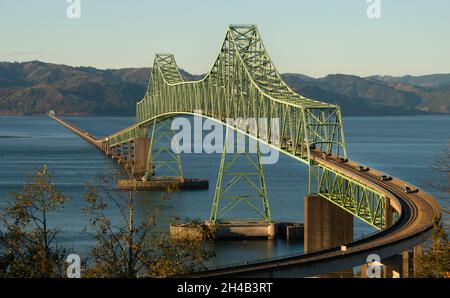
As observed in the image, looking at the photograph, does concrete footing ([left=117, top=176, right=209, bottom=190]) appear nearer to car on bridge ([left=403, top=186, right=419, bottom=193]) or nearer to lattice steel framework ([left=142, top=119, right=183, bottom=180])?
lattice steel framework ([left=142, top=119, right=183, bottom=180])

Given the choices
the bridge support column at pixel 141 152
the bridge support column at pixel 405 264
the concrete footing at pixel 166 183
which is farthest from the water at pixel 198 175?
the bridge support column at pixel 405 264

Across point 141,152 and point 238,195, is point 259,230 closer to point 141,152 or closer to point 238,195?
point 238,195

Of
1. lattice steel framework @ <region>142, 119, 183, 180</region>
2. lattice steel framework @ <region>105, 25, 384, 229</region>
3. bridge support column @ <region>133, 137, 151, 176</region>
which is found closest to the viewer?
lattice steel framework @ <region>105, 25, 384, 229</region>

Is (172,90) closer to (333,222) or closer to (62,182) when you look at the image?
(62,182)

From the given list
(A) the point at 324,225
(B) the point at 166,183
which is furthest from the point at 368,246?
(B) the point at 166,183

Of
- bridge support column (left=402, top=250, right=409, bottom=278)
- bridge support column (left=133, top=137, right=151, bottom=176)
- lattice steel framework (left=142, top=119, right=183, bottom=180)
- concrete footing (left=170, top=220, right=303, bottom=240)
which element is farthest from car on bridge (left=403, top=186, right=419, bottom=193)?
bridge support column (left=133, top=137, right=151, bottom=176)

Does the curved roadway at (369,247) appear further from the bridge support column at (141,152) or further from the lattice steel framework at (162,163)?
the bridge support column at (141,152)

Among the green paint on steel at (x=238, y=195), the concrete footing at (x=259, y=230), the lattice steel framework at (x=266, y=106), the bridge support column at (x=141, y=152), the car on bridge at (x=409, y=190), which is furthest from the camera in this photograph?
the bridge support column at (x=141, y=152)

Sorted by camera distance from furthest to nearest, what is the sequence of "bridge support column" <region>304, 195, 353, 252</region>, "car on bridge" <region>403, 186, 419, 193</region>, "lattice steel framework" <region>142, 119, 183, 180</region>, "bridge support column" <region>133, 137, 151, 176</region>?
"bridge support column" <region>133, 137, 151, 176</region> → "lattice steel framework" <region>142, 119, 183, 180</region> → "bridge support column" <region>304, 195, 353, 252</region> → "car on bridge" <region>403, 186, 419, 193</region>
